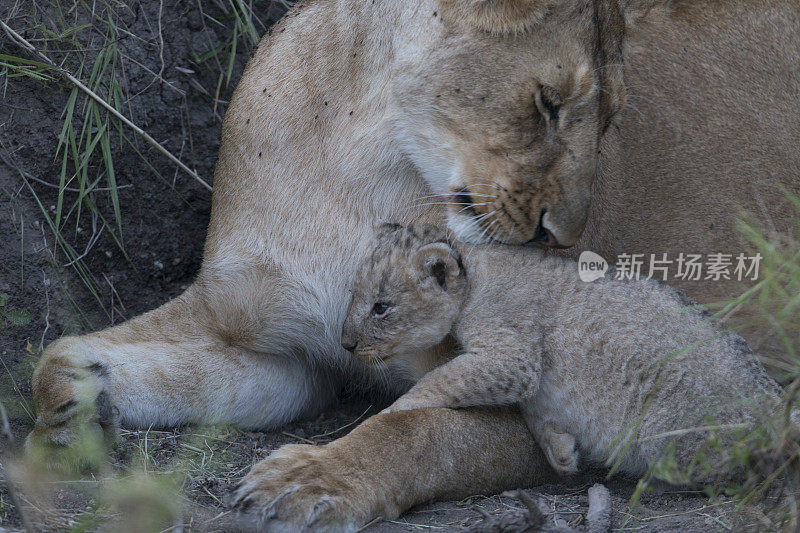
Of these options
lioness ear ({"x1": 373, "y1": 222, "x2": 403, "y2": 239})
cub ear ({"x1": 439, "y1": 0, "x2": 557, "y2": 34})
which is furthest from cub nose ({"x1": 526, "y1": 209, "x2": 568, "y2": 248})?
cub ear ({"x1": 439, "y1": 0, "x2": 557, "y2": 34})

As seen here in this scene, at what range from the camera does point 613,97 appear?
3.06 meters

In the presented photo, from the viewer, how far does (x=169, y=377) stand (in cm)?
327

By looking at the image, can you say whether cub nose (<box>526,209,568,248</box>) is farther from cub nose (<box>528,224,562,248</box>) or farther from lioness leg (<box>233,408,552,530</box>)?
lioness leg (<box>233,408,552,530</box>)

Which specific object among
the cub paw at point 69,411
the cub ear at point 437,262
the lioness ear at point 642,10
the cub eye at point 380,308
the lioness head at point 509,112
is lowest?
the cub paw at point 69,411

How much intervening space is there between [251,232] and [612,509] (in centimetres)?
147

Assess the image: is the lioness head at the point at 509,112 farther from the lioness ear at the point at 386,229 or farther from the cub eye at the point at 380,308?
the cub eye at the point at 380,308

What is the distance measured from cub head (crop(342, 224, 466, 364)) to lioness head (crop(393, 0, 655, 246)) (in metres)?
0.12

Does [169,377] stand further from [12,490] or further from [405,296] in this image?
[12,490]

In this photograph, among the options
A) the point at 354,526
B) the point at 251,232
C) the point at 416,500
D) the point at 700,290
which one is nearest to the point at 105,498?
the point at 354,526

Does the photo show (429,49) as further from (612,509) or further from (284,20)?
(612,509)

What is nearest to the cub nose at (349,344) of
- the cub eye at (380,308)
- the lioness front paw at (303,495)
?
the cub eye at (380,308)

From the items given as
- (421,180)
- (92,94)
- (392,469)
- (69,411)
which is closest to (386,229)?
(421,180)

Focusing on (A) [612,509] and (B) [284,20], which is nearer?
(A) [612,509]

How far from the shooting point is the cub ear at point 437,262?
2889 mm
